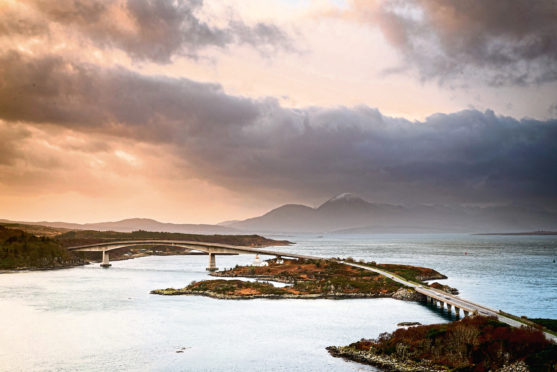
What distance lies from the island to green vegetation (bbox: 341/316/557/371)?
37.5 metres

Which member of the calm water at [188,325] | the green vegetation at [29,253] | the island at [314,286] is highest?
the green vegetation at [29,253]

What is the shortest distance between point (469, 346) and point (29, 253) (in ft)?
512

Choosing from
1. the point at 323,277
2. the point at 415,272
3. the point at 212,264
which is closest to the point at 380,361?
the point at 323,277

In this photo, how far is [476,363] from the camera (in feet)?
137

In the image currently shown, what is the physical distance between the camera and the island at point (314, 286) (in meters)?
90.0

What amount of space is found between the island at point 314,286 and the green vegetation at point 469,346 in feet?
123

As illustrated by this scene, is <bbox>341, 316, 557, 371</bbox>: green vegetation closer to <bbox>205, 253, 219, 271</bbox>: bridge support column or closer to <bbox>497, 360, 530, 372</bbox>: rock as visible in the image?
<bbox>497, 360, 530, 372</bbox>: rock

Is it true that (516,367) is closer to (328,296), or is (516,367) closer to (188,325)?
(188,325)

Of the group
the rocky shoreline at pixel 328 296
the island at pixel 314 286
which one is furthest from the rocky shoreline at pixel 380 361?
the island at pixel 314 286

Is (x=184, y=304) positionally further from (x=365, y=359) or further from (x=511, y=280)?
(x=511, y=280)

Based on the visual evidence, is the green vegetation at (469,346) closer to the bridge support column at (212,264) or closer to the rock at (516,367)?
the rock at (516,367)

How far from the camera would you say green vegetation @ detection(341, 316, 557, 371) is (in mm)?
40719

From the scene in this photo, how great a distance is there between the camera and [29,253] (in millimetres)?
161875

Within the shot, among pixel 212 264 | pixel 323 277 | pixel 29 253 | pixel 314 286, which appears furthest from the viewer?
pixel 29 253
